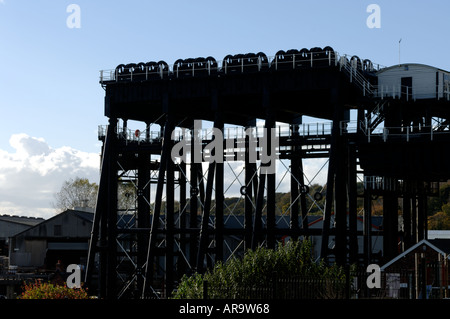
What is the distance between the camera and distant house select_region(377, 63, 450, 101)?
189 feet

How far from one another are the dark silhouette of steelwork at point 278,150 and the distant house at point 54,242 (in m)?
24.6

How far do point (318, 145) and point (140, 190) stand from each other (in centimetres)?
1620

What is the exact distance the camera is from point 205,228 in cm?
5531

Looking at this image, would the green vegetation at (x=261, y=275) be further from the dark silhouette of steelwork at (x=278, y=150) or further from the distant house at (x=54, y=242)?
the distant house at (x=54, y=242)

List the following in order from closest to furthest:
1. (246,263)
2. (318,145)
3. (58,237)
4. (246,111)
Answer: (246,263)
(318,145)
(246,111)
(58,237)

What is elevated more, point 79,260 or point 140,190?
point 140,190

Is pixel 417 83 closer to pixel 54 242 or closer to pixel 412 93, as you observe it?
pixel 412 93

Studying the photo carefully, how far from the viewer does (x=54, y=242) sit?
8962 centimetres

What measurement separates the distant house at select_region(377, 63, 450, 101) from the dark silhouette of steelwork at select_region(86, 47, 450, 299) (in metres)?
0.80

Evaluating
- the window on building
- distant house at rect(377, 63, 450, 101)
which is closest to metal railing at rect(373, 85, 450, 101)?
distant house at rect(377, 63, 450, 101)
